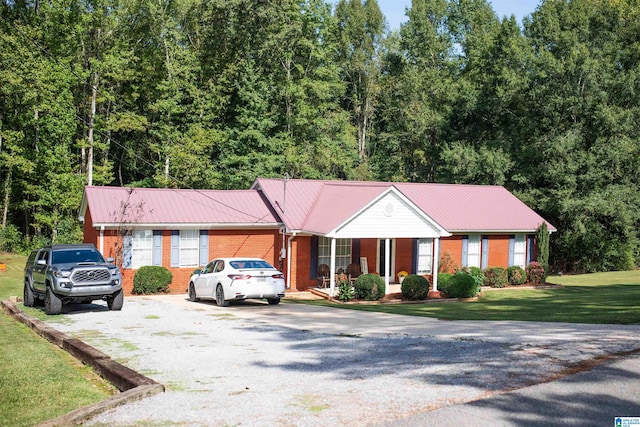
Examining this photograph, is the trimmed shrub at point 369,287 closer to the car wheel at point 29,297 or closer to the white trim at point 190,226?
the white trim at point 190,226

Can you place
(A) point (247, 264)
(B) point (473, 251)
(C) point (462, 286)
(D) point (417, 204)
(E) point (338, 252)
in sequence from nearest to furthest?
1. (A) point (247, 264)
2. (C) point (462, 286)
3. (E) point (338, 252)
4. (D) point (417, 204)
5. (B) point (473, 251)

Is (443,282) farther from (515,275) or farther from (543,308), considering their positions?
(543,308)

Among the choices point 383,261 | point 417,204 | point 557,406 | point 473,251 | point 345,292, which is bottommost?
point 345,292

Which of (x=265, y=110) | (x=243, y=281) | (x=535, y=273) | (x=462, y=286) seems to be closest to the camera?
(x=243, y=281)

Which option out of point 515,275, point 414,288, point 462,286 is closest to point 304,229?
point 414,288

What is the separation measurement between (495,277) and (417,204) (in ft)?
17.2

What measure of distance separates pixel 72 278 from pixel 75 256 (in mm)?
1388

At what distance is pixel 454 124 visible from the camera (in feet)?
164

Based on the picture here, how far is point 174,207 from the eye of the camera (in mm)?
29078

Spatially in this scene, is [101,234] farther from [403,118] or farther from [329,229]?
[403,118]

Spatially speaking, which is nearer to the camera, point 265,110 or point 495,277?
point 495,277

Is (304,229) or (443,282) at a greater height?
(304,229)

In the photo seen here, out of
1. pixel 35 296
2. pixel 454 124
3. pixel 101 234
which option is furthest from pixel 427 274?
pixel 454 124

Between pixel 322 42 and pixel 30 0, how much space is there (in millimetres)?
21757
